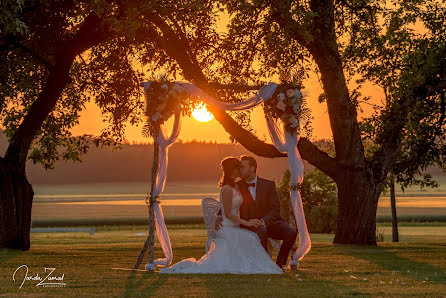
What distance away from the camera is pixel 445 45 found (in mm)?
24562

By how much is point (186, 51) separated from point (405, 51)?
8.08 metres

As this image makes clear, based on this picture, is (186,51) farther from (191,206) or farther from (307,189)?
(191,206)

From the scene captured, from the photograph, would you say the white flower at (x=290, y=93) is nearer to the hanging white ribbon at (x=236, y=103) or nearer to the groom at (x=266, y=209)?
the hanging white ribbon at (x=236, y=103)

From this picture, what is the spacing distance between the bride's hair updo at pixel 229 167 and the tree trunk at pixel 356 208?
10.2m

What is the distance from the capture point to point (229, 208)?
Result: 1463cm

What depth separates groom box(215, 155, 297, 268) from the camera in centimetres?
1504

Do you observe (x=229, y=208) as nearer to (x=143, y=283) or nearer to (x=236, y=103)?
(x=143, y=283)

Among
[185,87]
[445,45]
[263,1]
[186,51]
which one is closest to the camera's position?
[185,87]

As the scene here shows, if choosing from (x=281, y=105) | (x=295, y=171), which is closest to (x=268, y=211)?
(x=295, y=171)

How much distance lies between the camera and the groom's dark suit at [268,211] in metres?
15.1

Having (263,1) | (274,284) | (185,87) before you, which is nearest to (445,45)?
(263,1)

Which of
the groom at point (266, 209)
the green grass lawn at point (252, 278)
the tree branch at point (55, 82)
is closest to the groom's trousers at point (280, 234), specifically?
the groom at point (266, 209)

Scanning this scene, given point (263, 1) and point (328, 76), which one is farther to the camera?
point (328, 76)

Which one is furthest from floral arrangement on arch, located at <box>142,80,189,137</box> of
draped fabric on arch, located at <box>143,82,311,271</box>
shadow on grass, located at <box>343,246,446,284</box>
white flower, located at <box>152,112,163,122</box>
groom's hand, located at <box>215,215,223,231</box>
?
shadow on grass, located at <box>343,246,446,284</box>
